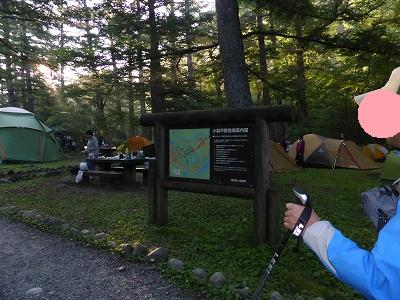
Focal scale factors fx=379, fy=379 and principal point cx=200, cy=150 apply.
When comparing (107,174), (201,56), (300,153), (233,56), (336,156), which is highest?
(201,56)

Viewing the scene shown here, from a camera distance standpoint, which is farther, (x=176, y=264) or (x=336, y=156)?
(x=336, y=156)

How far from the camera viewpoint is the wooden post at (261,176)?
4.80 metres

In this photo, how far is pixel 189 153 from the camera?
18.5 feet

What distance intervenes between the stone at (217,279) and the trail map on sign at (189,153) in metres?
1.71

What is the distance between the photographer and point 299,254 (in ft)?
15.4

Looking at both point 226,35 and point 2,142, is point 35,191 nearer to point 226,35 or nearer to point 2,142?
point 226,35

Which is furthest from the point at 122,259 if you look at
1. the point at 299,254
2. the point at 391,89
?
the point at 391,89

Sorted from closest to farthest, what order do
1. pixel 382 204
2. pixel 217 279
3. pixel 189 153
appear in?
pixel 382 204
pixel 217 279
pixel 189 153

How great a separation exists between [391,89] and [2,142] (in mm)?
18923

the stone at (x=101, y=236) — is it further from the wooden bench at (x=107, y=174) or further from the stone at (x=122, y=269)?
the wooden bench at (x=107, y=174)

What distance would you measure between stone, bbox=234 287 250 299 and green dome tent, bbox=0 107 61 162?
54.0 feet

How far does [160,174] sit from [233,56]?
3.81 m

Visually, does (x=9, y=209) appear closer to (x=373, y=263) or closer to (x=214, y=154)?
(x=214, y=154)

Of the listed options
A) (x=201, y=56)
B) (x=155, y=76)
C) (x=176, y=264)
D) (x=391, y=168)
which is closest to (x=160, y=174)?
(x=176, y=264)
